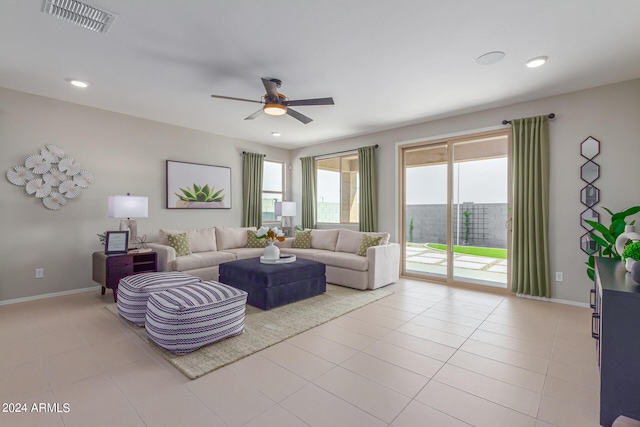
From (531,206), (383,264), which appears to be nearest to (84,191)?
(383,264)

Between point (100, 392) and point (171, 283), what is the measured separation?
1.33 m

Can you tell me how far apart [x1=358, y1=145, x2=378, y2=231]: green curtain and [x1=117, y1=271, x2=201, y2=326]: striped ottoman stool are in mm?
3485

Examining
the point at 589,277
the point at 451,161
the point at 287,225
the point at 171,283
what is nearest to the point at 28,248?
the point at 171,283

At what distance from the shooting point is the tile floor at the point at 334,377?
1738mm

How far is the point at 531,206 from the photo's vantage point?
13.3ft

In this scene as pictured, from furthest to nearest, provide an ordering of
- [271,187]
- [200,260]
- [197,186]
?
[271,187] → [197,186] → [200,260]

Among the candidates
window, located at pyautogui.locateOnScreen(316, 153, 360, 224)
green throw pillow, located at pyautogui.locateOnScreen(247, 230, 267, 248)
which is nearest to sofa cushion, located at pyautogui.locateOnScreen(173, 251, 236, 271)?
green throw pillow, located at pyautogui.locateOnScreen(247, 230, 267, 248)

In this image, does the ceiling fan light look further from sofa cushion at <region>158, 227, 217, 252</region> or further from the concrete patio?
the concrete patio

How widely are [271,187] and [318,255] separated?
2.63 metres

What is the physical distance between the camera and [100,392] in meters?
1.95

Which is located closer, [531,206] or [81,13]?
[81,13]

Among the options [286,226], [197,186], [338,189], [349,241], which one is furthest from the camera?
[286,226]

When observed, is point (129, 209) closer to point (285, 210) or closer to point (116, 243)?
point (116, 243)

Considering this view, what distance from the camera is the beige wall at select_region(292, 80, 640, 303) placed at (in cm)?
348
